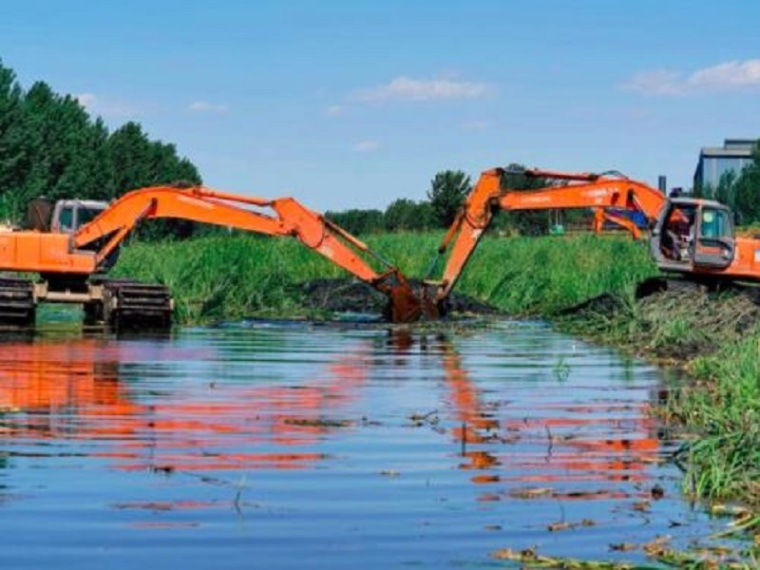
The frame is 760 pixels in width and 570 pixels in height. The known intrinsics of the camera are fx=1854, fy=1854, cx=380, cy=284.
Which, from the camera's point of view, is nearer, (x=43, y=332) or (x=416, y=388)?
(x=416, y=388)

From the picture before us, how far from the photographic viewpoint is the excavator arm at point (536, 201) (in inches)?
1427

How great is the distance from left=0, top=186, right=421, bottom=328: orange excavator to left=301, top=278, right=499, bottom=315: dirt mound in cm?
686

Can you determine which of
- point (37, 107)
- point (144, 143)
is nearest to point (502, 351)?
point (37, 107)

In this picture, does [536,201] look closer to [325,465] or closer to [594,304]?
[594,304]

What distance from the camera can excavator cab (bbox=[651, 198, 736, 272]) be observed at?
34.5 metres

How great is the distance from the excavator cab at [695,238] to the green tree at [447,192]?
7452 centimetres

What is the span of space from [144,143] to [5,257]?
9006cm

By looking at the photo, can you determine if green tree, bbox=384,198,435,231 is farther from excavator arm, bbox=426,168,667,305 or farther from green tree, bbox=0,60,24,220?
excavator arm, bbox=426,168,667,305

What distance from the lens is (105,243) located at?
33.2 meters

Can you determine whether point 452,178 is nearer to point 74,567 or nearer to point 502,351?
point 502,351

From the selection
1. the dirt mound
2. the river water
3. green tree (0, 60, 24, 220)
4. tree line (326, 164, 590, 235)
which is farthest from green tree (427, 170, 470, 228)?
the river water

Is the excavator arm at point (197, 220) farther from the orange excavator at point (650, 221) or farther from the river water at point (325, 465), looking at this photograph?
the river water at point (325, 465)

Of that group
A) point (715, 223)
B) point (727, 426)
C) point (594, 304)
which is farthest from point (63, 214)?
point (727, 426)

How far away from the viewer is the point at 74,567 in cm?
820
